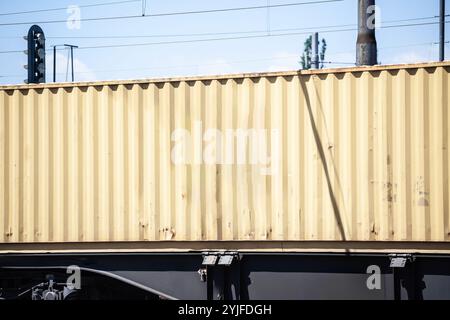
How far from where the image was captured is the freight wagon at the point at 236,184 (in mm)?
7227

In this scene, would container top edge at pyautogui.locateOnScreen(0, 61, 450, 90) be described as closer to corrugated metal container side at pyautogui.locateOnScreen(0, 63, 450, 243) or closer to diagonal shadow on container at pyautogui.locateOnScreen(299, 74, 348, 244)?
corrugated metal container side at pyautogui.locateOnScreen(0, 63, 450, 243)

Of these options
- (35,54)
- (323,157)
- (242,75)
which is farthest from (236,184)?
(35,54)

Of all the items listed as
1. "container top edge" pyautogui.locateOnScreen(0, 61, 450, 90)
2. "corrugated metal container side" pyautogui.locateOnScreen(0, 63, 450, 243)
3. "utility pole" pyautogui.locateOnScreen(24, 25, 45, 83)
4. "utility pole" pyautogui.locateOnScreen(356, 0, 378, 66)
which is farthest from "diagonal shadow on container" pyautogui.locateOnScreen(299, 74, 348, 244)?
"utility pole" pyautogui.locateOnScreen(24, 25, 45, 83)

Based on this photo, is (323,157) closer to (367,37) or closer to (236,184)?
(236,184)

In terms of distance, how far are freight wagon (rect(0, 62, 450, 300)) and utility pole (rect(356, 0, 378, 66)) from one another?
6.59 feet

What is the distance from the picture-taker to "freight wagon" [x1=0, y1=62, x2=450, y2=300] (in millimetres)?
7227

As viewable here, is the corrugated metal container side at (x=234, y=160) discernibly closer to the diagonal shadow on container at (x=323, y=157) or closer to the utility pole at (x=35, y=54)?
the diagonal shadow on container at (x=323, y=157)

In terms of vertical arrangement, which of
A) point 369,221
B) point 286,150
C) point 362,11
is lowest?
point 369,221

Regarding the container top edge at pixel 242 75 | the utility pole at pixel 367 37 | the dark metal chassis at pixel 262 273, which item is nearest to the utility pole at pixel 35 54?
the container top edge at pixel 242 75

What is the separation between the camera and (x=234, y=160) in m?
7.66

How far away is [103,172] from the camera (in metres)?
8.09
